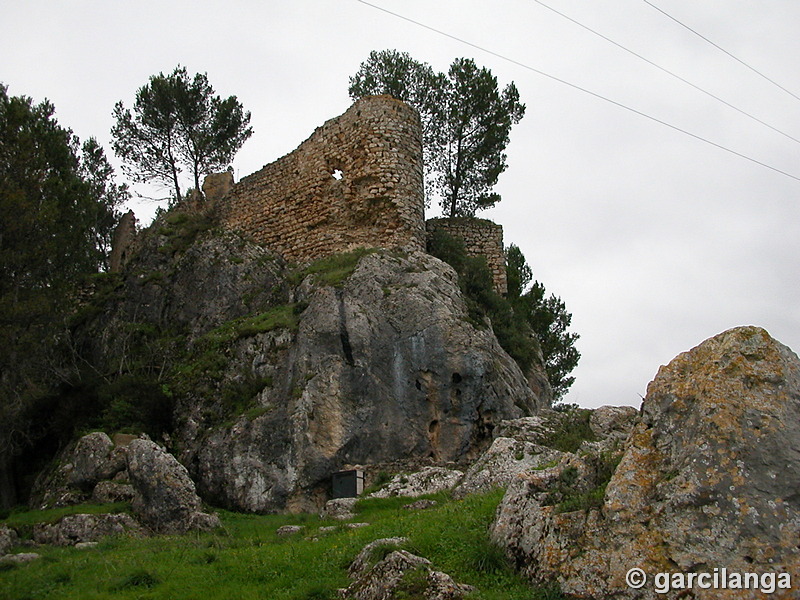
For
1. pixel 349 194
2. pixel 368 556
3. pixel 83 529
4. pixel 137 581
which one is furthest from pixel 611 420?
pixel 349 194

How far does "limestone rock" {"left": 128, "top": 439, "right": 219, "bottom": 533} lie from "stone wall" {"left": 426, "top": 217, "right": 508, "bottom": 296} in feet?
43.6

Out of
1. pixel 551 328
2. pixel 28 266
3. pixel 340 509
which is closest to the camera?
pixel 340 509

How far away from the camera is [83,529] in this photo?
1455 centimetres

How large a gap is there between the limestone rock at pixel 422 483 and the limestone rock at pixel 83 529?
4.66 metres

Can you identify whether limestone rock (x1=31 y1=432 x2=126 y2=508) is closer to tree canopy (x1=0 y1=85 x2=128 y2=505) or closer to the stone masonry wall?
tree canopy (x1=0 y1=85 x2=128 y2=505)

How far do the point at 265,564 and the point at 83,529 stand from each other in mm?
6559

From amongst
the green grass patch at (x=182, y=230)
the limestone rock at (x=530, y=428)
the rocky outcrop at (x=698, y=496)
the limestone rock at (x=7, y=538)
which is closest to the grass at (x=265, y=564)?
the rocky outcrop at (x=698, y=496)

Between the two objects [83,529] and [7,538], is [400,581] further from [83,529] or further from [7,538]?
[7,538]

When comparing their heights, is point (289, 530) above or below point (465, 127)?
below

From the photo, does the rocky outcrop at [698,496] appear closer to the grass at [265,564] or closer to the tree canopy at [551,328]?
the grass at [265,564]

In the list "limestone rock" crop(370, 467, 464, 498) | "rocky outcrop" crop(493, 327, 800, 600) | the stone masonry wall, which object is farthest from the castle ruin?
"rocky outcrop" crop(493, 327, 800, 600)

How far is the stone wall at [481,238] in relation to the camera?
26391mm

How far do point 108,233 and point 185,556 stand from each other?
27.3 m

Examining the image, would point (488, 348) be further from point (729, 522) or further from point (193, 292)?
point (729, 522)
